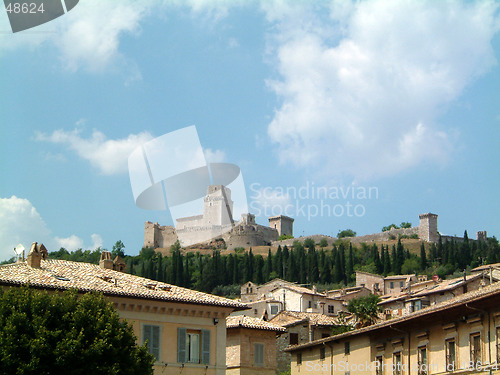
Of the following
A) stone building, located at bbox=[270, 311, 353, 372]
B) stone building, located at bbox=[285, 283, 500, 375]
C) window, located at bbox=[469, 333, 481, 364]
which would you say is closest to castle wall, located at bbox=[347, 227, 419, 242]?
stone building, located at bbox=[270, 311, 353, 372]

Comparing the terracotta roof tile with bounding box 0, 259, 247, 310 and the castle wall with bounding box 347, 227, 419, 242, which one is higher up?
the castle wall with bounding box 347, 227, 419, 242

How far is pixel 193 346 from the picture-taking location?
31.1 m

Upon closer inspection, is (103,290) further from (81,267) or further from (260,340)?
(260,340)

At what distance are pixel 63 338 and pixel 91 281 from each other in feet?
21.8

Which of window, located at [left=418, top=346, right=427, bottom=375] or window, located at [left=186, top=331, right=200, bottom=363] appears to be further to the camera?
window, located at [left=418, top=346, right=427, bottom=375]

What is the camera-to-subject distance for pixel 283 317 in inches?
2409

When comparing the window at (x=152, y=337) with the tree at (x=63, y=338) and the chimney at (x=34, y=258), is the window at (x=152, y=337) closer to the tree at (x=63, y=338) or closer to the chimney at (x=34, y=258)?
the tree at (x=63, y=338)

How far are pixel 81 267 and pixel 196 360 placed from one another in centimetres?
653

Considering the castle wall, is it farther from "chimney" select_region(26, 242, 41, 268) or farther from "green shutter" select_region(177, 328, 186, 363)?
"chimney" select_region(26, 242, 41, 268)

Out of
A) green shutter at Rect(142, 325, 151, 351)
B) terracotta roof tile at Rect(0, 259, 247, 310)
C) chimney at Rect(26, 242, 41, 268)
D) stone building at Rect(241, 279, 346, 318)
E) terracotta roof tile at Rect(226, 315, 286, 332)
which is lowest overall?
green shutter at Rect(142, 325, 151, 351)

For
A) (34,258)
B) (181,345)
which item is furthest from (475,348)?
(34,258)

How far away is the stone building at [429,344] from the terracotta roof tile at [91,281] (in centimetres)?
756

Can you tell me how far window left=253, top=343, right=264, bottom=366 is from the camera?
1507 inches

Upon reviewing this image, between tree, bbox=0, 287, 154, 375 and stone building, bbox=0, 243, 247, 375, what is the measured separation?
10.6 ft
